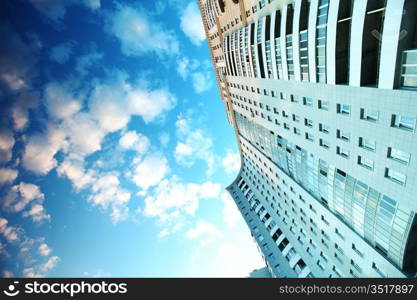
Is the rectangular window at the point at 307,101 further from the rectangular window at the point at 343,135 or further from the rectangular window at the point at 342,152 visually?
the rectangular window at the point at 342,152

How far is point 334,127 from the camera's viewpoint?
26.8 meters

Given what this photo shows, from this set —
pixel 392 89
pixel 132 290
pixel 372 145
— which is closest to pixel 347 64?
pixel 392 89

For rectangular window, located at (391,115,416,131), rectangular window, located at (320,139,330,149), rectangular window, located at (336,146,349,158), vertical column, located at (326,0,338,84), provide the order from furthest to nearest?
rectangular window, located at (320,139,330,149) → rectangular window, located at (336,146,349,158) → vertical column, located at (326,0,338,84) → rectangular window, located at (391,115,416,131)

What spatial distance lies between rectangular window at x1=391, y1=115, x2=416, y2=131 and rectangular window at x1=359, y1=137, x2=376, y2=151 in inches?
119

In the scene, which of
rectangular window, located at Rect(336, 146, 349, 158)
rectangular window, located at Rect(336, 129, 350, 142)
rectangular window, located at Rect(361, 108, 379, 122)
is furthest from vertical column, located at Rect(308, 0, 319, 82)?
rectangular window, located at Rect(336, 146, 349, 158)

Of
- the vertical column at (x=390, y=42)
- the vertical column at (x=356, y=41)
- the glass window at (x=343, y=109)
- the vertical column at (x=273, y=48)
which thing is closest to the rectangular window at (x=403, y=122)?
the vertical column at (x=390, y=42)

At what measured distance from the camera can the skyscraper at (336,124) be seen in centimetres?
1878

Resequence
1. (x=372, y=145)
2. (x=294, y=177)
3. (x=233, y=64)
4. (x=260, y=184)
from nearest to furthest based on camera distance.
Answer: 1. (x=372, y=145)
2. (x=294, y=177)
3. (x=233, y=64)
4. (x=260, y=184)

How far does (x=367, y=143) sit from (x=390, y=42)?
10195 mm

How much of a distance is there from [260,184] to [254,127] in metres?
18.6

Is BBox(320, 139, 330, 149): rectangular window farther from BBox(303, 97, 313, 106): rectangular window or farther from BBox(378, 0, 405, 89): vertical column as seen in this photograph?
BBox(378, 0, 405, 89): vertical column

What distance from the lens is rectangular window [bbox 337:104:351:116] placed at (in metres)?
24.5

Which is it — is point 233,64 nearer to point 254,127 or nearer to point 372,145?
point 254,127

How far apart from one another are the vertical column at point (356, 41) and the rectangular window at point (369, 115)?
2.89 meters
